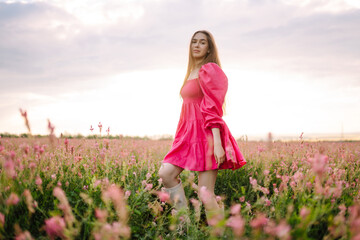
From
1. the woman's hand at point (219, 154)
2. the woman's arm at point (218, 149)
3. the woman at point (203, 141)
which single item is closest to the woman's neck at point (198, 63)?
the woman at point (203, 141)

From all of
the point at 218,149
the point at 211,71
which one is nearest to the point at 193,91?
the point at 211,71

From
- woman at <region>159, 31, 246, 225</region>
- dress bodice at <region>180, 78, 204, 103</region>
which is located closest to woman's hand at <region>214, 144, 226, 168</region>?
woman at <region>159, 31, 246, 225</region>

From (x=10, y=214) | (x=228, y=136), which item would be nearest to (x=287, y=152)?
(x=228, y=136)

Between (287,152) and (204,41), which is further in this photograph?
(287,152)

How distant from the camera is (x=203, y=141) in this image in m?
2.83

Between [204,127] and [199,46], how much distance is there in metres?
0.96

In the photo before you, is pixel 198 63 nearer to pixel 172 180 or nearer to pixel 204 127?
pixel 204 127

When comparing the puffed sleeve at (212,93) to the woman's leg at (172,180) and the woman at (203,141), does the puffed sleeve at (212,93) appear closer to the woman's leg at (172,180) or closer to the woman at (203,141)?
the woman at (203,141)

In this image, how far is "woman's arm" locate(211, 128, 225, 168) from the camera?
2.64 m

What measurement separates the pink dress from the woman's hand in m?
0.05

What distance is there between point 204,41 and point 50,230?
95.1 inches

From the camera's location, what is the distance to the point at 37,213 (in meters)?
2.50

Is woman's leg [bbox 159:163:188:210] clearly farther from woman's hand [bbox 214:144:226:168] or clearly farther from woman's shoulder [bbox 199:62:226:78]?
woman's shoulder [bbox 199:62:226:78]

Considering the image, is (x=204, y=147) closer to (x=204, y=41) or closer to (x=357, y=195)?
(x=204, y=41)
